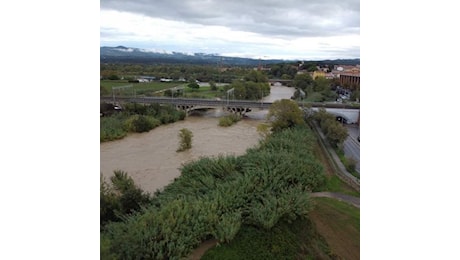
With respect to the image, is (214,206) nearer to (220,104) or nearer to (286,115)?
(286,115)

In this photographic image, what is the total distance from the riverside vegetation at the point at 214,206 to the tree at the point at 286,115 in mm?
2230

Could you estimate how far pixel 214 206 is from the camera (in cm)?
361

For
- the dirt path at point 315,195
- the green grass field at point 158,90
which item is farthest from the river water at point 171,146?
the dirt path at point 315,195

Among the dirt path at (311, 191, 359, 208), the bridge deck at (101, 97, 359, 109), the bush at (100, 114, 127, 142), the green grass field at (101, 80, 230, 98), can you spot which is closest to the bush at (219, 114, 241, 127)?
the bridge deck at (101, 97, 359, 109)

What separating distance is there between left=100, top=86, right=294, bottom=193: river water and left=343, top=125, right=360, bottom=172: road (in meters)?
2.38

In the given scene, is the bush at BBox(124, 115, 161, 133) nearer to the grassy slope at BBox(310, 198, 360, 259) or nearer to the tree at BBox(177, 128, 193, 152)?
the tree at BBox(177, 128, 193, 152)

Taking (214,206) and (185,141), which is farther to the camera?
(185,141)

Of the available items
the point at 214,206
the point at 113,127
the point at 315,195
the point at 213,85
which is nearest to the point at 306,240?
the point at 214,206

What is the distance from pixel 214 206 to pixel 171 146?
4.16m
